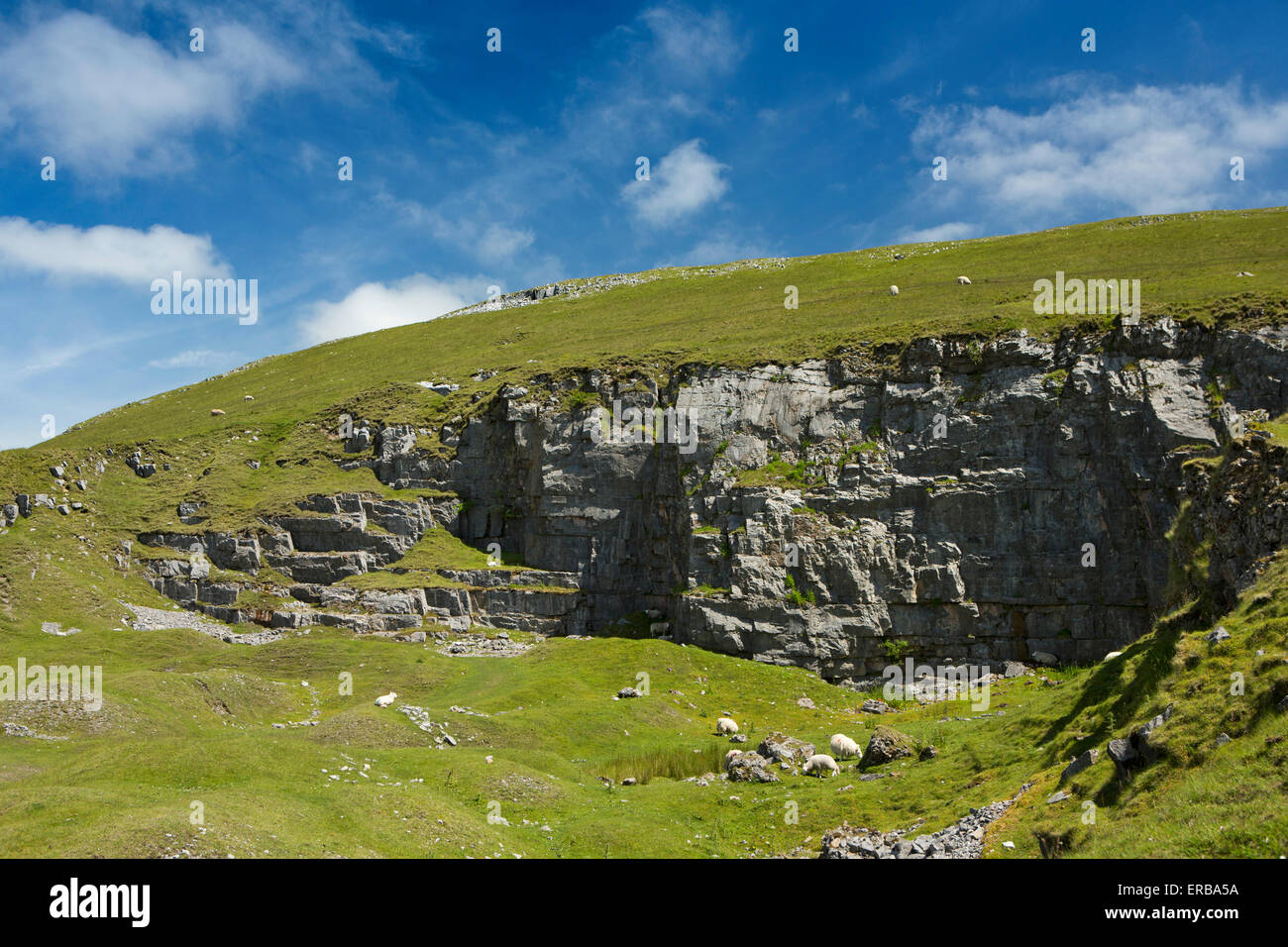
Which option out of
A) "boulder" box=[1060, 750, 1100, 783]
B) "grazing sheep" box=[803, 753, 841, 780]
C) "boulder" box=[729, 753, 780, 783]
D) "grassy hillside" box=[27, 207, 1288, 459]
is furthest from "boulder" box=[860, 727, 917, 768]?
"grassy hillside" box=[27, 207, 1288, 459]

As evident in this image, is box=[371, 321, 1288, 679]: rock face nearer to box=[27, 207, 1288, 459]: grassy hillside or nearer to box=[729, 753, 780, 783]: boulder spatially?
box=[27, 207, 1288, 459]: grassy hillside

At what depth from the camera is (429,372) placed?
85.9 meters

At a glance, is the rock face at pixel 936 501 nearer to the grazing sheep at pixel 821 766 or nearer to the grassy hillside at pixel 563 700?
the grassy hillside at pixel 563 700

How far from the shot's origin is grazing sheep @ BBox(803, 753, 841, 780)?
31.1 m

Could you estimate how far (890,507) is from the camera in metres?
53.0

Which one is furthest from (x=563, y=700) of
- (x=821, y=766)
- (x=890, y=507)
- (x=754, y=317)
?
(x=754, y=317)

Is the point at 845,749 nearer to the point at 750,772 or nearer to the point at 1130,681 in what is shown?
the point at 750,772

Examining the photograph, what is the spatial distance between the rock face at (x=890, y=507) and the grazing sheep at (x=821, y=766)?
1878 cm

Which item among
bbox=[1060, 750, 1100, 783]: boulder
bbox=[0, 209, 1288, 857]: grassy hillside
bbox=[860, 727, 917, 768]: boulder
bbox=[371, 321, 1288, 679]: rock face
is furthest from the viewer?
bbox=[371, 321, 1288, 679]: rock face

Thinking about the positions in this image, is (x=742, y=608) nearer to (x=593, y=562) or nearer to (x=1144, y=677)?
(x=593, y=562)

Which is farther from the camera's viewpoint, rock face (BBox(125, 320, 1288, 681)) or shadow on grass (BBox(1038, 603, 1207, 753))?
rock face (BBox(125, 320, 1288, 681))

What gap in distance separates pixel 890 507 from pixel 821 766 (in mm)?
25550

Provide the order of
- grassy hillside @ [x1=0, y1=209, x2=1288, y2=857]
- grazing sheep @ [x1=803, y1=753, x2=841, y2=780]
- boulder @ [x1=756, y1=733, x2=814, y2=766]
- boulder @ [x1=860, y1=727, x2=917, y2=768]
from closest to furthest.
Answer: grassy hillside @ [x1=0, y1=209, x2=1288, y2=857] < boulder @ [x1=860, y1=727, x2=917, y2=768] < grazing sheep @ [x1=803, y1=753, x2=841, y2=780] < boulder @ [x1=756, y1=733, x2=814, y2=766]

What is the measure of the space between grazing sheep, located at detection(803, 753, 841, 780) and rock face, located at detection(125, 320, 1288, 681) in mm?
18782
